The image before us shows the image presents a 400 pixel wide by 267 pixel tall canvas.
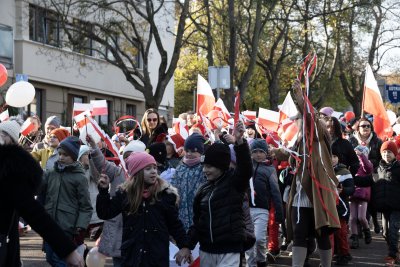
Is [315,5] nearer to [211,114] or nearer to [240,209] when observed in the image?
[211,114]

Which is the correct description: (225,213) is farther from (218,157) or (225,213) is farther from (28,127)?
(28,127)

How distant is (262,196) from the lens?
10.0m

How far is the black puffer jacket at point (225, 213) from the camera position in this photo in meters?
6.87

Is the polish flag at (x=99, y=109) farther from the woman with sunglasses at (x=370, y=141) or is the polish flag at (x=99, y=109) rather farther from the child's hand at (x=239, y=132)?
the child's hand at (x=239, y=132)

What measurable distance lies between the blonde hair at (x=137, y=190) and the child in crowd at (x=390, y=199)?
4.44m

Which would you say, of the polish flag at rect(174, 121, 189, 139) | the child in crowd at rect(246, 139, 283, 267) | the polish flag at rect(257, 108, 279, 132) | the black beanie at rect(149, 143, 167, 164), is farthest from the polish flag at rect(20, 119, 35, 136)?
the black beanie at rect(149, 143, 167, 164)

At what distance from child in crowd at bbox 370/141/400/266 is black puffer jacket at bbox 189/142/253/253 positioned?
3848 millimetres

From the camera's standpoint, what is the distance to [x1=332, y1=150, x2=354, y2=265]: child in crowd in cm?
1002

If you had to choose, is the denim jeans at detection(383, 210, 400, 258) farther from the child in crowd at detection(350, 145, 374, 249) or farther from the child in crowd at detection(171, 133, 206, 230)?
the child in crowd at detection(171, 133, 206, 230)

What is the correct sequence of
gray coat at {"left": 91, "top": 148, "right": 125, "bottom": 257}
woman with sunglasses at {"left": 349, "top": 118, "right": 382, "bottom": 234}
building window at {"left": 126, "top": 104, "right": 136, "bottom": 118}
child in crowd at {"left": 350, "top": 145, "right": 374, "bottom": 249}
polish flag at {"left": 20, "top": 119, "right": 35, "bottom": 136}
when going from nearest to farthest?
gray coat at {"left": 91, "top": 148, "right": 125, "bottom": 257}, child in crowd at {"left": 350, "top": 145, "right": 374, "bottom": 249}, woman with sunglasses at {"left": 349, "top": 118, "right": 382, "bottom": 234}, polish flag at {"left": 20, "top": 119, "right": 35, "bottom": 136}, building window at {"left": 126, "top": 104, "right": 136, "bottom": 118}

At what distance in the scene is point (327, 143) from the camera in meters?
8.45

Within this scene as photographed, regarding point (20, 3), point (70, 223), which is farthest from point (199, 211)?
point (20, 3)

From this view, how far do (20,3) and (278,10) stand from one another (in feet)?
35.1

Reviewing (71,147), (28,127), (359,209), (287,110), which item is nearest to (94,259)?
(71,147)
